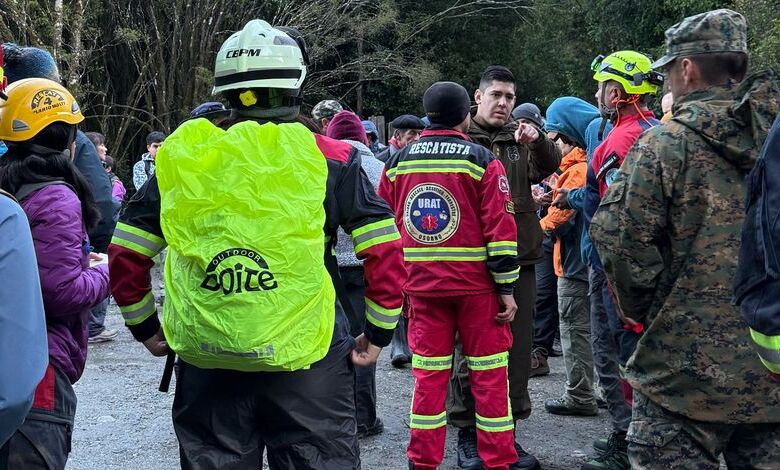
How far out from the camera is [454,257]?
16.7 feet

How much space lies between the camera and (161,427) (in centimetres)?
639

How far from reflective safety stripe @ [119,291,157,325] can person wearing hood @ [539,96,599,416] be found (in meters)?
3.77

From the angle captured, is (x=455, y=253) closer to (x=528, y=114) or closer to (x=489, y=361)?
(x=489, y=361)

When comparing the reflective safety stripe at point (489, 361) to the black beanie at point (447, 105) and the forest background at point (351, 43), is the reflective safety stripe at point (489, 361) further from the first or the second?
the forest background at point (351, 43)

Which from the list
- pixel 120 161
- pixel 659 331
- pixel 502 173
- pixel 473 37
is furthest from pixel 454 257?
pixel 473 37

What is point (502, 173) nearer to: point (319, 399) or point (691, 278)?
point (691, 278)

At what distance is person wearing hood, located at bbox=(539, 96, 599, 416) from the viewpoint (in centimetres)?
663

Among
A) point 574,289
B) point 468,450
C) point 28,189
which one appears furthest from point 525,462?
point 28,189

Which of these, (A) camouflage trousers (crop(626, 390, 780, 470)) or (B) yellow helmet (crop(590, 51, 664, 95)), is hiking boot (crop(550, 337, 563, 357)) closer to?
(B) yellow helmet (crop(590, 51, 664, 95))

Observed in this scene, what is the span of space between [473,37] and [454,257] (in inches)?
Answer: 1020

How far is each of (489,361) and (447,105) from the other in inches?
57.8

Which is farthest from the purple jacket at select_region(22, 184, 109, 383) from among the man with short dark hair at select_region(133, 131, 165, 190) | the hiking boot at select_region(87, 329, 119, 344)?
the man with short dark hair at select_region(133, 131, 165, 190)

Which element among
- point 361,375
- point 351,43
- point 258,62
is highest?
point 258,62

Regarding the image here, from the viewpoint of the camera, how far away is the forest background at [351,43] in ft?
58.0
